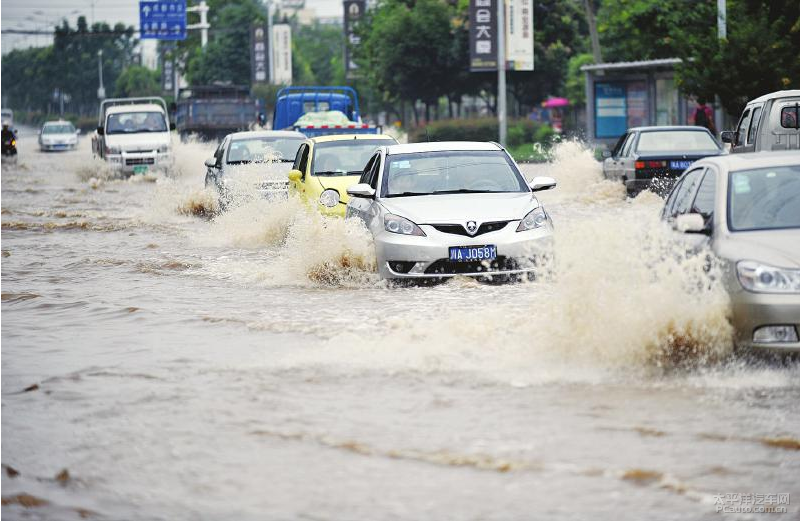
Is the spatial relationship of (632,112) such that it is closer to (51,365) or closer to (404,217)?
(404,217)

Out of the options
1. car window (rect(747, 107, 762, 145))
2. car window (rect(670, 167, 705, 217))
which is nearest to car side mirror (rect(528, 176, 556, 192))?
car window (rect(670, 167, 705, 217))

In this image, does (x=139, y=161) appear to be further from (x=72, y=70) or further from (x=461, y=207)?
(x=72, y=70)

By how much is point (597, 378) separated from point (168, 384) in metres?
2.58

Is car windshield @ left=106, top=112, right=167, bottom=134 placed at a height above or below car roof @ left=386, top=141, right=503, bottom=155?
below

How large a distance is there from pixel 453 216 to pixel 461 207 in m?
0.23

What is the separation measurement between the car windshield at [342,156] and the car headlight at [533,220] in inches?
205

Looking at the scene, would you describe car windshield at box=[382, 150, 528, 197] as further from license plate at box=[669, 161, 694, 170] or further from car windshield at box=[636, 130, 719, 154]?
car windshield at box=[636, 130, 719, 154]

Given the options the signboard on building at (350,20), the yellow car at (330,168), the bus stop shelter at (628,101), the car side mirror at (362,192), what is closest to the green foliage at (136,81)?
the signboard on building at (350,20)

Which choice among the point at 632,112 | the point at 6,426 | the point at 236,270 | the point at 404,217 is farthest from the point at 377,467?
the point at 632,112

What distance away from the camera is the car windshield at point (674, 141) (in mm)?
25734

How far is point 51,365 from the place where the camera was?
10461 mm

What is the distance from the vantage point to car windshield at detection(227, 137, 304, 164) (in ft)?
77.7

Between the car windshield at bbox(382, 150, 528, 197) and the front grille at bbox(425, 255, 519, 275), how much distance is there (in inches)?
49.5

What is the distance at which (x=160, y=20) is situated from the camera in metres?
66.4
